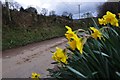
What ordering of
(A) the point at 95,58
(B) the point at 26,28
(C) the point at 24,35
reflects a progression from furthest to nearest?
(B) the point at 26,28 < (C) the point at 24,35 < (A) the point at 95,58

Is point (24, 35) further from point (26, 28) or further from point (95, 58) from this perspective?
point (95, 58)

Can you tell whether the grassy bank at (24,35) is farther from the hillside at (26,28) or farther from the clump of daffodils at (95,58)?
the clump of daffodils at (95,58)

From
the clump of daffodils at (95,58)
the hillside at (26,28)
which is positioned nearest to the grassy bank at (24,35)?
the hillside at (26,28)

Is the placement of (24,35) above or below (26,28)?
below

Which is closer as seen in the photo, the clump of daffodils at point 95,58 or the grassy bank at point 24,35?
the clump of daffodils at point 95,58

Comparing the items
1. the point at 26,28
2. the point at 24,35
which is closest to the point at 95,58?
the point at 24,35

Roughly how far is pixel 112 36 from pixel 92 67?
16.6 inches

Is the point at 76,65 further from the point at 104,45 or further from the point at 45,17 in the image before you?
the point at 45,17

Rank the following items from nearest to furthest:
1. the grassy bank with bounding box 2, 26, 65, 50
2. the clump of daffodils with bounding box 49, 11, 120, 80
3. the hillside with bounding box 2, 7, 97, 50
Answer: the clump of daffodils with bounding box 49, 11, 120, 80 < the grassy bank with bounding box 2, 26, 65, 50 < the hillside with bounding box 2, 7, 97, 50

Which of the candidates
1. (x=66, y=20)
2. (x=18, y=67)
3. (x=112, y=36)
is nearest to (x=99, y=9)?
(x=18, y=67)

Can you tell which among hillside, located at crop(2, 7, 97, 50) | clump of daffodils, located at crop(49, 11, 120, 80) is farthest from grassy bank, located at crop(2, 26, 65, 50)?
clump of daffodils, located at crop(49, 11, 120, 80)

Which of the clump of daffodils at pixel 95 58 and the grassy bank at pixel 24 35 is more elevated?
the clump of daffodils at pixel 95 58

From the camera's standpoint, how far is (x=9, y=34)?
15.5 metres

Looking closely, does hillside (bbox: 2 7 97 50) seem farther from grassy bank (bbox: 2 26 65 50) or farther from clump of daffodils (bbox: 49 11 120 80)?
clump of daffodils (bbox: 49 11 120 80)
